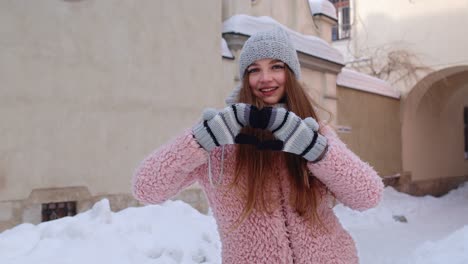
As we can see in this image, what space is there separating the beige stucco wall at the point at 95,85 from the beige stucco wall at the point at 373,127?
448 centimetres

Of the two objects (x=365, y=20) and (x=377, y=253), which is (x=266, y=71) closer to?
(x=377, y=253)

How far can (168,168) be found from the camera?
1.45m

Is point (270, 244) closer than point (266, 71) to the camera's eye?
Yes

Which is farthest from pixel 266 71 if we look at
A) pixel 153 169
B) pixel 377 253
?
pixel 377 253

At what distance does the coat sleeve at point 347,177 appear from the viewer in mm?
1416

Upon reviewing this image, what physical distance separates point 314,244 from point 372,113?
950cm

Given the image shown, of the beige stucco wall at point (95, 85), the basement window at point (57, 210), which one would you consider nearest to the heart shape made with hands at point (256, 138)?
the beige stucco wall at point (95, 85)

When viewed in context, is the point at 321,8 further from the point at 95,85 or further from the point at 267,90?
the point at 267,90

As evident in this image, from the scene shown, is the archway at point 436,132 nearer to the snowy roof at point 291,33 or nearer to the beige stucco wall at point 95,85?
the snowy roof at point 291,33

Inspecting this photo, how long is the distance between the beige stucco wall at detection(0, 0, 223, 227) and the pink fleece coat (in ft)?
10.4

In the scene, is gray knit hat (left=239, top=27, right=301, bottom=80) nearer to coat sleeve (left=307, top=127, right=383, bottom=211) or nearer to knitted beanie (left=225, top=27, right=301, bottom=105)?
knitted beanie (left=225, top=27, right=301, bottom=105)

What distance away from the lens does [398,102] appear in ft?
37.9

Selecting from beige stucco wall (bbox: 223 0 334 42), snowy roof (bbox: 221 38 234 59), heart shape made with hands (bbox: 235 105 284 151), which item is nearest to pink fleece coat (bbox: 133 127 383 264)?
heart shape made with hands (bbox: 235 105 284 151)

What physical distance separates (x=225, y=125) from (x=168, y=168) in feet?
0.76
